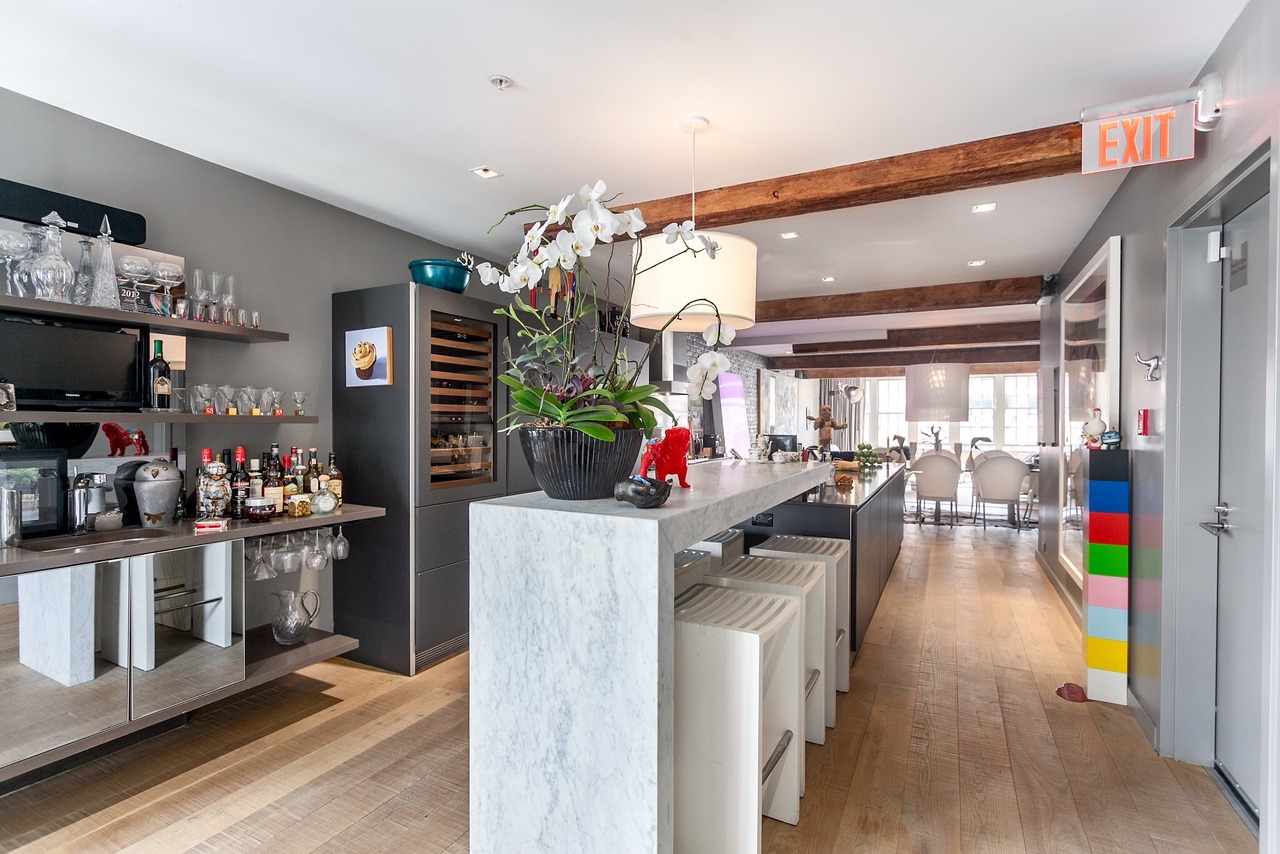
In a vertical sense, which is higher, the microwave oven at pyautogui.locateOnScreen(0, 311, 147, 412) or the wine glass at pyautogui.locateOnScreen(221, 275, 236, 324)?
the wine glass at pyautogui.locateOnScreen(221, 275, 236, 324)

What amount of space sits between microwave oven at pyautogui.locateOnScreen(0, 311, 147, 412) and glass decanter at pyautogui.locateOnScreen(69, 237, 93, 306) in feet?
0.29

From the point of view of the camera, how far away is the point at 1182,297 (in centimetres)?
232

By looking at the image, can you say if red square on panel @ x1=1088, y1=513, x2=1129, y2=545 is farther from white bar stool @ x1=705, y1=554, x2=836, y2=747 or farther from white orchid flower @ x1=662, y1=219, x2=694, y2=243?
white orchid flower @ x1=662, y1=219, x2=694, y2=243

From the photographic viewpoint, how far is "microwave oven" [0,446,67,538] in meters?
2.18

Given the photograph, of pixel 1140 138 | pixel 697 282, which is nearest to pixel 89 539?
pixel 697 282

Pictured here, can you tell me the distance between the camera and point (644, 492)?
1.41 metres

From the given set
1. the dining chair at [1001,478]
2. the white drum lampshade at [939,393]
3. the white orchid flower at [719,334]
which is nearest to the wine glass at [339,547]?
the white orchid flower at [719,334]

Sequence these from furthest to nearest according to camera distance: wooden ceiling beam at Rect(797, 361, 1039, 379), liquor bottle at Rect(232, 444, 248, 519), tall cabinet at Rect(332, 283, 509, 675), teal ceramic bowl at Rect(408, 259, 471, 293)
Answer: wooden ceiling beam at Rect(797, 361, 1039, 379)
teal ceramic bowl at Rect(408, 259, 471, 293)
tall cabinet at Rect(332, 283, 509, 675)
liquor bottle at Rect(232, 444, 248, 519)

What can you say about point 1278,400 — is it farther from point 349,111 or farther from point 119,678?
point 119,678

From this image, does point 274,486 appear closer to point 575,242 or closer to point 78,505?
point 78,505

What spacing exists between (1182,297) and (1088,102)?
2.63 feet

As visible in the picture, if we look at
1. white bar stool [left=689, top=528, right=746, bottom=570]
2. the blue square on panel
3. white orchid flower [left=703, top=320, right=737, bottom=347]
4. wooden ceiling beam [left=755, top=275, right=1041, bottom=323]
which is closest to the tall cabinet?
white bar stool [left=689, top=528, right=746, bottom=570]

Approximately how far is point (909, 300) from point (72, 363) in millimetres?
5855

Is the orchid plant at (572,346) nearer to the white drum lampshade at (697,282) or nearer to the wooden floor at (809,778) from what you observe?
the white drum lampshade at (697,282)
